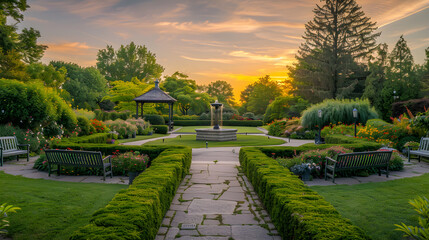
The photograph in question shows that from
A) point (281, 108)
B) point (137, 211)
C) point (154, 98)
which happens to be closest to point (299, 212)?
point (137, 211)

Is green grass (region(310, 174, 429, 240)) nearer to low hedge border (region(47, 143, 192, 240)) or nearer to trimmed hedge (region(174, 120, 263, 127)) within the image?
low hedge border (region(47, 143, 192, 240))

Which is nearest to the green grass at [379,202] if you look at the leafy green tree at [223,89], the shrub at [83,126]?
the shrub at [83,126]

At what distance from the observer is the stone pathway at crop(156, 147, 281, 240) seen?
3465 millimetres

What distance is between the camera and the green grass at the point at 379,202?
3699mm

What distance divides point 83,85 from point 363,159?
47.1 meters

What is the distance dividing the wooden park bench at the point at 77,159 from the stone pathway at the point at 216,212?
81.9 inches

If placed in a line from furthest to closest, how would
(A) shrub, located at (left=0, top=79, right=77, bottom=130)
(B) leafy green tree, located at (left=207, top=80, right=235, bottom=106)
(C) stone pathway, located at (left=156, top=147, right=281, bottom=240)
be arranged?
1. (B) leafy green tree, located at (left=207, top=80, right=235, bottom=106)
2. (A) shrub, located at (left=0, top=79, right=77, bottom=130)
3. (C) stone pathway, located at (left=156, top=147, right=281, bottom=240)

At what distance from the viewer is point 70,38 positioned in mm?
17047

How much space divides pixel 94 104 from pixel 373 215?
154ft

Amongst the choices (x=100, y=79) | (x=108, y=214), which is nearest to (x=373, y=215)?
(x=108, y=214)

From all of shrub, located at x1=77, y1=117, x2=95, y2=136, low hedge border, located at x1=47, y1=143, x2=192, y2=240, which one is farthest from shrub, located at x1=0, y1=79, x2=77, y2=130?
low hedge border, located at x1=47, y1=143, x2=192, y2=240

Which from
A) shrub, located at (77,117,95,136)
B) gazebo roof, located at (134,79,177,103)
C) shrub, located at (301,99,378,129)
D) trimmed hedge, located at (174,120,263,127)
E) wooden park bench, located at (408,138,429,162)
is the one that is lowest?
trimmed hedge, located at (174,120,263,127)

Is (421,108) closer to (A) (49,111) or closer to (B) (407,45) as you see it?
A: (B) (407,45)

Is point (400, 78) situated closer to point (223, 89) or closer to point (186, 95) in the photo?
point (186, 95)
